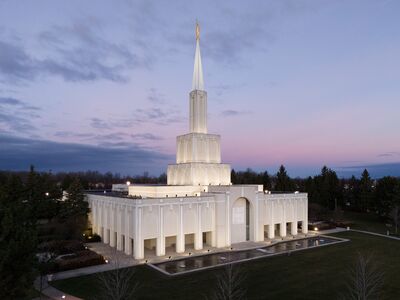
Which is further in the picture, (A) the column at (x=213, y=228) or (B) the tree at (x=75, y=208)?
(B) the tree at (x=75, y=208)

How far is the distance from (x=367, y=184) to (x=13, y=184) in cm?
6969

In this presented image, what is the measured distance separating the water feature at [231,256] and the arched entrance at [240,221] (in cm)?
456

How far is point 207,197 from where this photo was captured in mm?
41531

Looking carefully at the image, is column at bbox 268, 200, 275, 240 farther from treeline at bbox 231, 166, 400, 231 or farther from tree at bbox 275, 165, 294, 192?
tree at bbox 275, 165, 294, 192

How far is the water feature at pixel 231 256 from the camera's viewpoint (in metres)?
31.7

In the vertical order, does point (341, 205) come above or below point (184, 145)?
below

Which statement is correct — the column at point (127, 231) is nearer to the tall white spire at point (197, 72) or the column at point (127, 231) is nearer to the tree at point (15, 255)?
the tree at point (15, 255)

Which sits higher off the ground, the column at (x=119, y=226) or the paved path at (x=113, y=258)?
the column at (x=119, y=226)

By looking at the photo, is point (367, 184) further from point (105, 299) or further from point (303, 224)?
point (105, 299)

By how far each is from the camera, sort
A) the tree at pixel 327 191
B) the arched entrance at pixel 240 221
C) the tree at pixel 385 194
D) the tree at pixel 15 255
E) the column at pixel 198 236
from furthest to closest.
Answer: the tree at pixel 327 191 → the tree at pixel 385 194 → the arched entrance at pixel 240 221 → the column at pixel 198 236 → the tree at pixel 15 255

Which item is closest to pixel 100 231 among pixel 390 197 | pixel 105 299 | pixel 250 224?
pixel 250 224

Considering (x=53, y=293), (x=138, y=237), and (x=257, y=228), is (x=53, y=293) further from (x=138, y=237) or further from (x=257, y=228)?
(x=257, y=228)

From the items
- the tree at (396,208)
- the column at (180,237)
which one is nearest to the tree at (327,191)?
the tree at (396,208)

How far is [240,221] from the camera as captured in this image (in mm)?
45781
